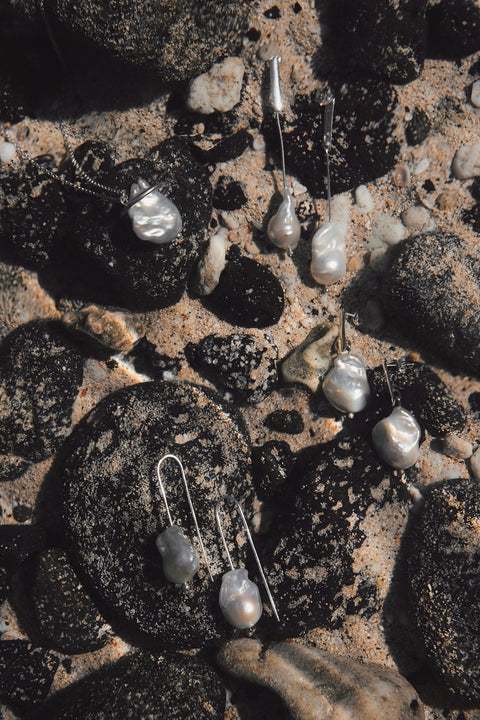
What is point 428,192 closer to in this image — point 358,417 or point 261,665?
point 358,417

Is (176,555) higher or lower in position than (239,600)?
higher

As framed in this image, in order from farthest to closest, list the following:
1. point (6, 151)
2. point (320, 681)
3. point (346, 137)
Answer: point (346, 137) → point (6, 151) → point (320, 681)

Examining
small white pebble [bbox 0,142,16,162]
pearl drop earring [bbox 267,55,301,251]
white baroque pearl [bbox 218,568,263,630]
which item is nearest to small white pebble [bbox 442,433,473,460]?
white baroque pearl [bbox 218,568,263,630]

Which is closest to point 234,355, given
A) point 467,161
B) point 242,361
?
point 242,361

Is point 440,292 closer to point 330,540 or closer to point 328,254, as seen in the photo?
point 328,254

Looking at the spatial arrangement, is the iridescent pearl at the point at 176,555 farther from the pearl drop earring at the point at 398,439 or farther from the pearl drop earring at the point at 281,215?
the pearl drop earring at the point at 281,215

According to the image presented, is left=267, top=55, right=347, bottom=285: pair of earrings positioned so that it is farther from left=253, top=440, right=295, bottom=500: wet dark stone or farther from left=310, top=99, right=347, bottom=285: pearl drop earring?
left=253, top=440, right=295, bottom=500: wet dark stone
